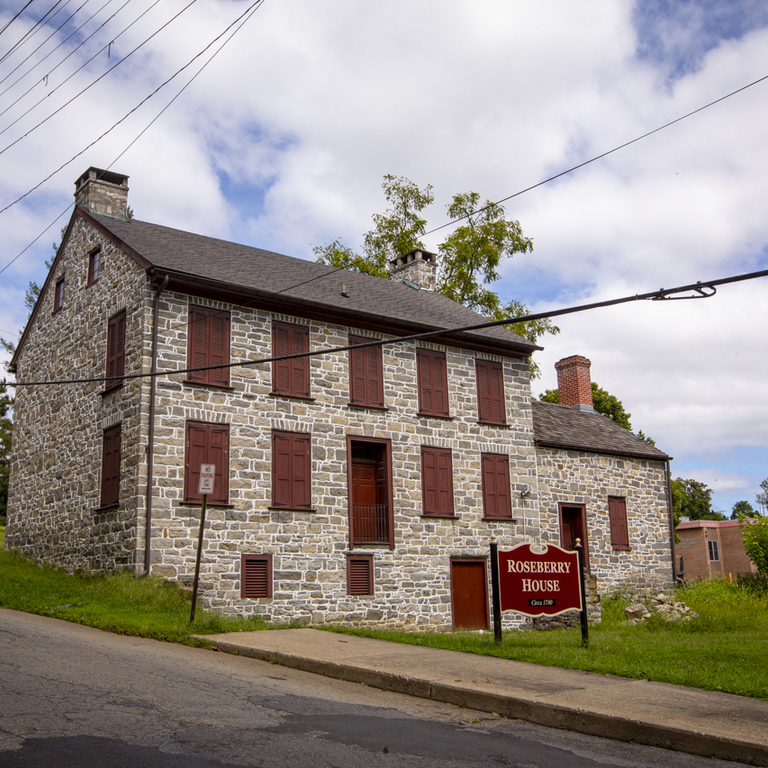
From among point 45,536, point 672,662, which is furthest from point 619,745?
point 45,536

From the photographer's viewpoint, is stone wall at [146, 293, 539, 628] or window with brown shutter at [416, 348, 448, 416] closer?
stone wall at [146, 293, 539, 628]

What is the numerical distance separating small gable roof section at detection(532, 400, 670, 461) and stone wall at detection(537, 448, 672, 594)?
26 cm

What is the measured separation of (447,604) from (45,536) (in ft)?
32.2

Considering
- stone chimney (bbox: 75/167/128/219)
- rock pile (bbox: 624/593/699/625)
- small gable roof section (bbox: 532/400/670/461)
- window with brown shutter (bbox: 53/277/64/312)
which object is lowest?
rock pile (bbox: 624/593/699/625)

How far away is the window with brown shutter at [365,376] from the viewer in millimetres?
19234

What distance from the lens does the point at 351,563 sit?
18266mm

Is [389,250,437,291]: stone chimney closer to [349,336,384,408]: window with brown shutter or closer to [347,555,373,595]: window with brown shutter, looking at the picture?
[349,336,384,408]: window with brown shutter

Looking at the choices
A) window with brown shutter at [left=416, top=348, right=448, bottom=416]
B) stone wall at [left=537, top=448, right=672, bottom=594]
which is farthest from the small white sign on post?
stone wall at [left=537, top=448, right=672, bottom=594]

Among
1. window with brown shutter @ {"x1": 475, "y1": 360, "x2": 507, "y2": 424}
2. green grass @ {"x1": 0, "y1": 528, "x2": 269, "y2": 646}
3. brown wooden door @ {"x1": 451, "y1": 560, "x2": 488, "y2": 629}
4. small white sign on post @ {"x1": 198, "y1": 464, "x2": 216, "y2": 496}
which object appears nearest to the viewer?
small white sign on post @ {"x1": 198, "y1": 464, "x2": 216, "y2": 496}

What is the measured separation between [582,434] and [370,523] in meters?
9.01

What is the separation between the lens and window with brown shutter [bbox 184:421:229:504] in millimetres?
16312

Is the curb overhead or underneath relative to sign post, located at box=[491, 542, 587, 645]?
underneath

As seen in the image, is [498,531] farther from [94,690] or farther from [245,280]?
[94,690]

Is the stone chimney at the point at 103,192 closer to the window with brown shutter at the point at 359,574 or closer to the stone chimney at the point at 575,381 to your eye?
the window with brown shutter at the point at 359,574
